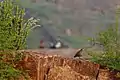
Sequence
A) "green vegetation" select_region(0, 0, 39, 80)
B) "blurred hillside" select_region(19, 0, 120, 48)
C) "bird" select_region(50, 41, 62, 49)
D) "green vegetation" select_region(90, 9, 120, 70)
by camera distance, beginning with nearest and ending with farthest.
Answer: "green vegetation" select_region(0, 0, 39, 80), "green vegetation" select_region(90, 9, 120, 70), "bird" select_region(50, 41, 62, 49), "blurred hillside" select_region(19, 0, 120, 48)

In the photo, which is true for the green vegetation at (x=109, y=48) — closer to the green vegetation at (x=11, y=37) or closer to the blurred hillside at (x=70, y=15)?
the green vegetation at (x=11, y=37)

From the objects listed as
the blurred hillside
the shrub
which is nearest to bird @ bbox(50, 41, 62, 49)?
the blurred hillside

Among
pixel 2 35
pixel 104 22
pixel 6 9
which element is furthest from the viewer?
pixel 104 22

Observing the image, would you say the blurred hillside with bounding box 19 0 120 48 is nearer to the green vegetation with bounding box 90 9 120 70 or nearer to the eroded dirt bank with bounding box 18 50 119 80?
the green vegetation with bounding box 90 9 120 70

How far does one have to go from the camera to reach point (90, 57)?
84.3 inches

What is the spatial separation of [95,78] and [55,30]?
289 cm

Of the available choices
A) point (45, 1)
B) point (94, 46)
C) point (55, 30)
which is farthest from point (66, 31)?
point (94, 46)

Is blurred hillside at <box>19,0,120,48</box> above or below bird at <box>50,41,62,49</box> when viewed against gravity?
above

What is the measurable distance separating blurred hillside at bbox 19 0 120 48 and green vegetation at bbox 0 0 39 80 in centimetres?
245

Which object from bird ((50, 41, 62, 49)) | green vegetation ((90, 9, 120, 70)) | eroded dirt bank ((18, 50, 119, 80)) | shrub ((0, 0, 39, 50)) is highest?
shrub ((0, 0, 39, 50))

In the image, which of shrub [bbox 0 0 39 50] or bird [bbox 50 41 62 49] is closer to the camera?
shrub [bbox 0 0 39 50]

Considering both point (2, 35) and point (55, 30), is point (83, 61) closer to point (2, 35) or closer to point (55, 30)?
point (2, 35)

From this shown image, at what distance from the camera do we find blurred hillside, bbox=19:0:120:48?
4.70m

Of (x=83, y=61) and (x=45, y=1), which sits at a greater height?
(x=45, y=1)
